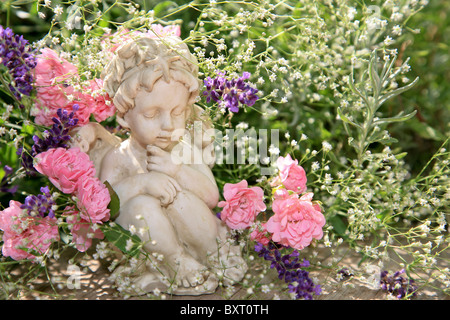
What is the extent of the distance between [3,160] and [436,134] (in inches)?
57.8

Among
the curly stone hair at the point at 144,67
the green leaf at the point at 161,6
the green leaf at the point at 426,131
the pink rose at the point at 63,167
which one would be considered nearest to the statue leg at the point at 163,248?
the pink rose at the point at 63,167

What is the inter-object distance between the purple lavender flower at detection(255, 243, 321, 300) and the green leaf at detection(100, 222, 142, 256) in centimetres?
31

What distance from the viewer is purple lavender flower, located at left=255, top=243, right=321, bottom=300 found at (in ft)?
4.21

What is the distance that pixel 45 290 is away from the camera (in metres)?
1.34

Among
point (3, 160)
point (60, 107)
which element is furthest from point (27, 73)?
point (3, 160)

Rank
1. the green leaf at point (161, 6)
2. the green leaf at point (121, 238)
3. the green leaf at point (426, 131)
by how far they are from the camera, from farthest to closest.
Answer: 1. the green leaf at point (426, 131)
2. the green leaf at point (161, 6)
3. the green leaf at point (121, 238)

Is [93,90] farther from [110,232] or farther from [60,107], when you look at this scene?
[110,232]

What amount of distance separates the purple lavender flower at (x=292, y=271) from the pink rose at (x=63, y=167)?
49cm

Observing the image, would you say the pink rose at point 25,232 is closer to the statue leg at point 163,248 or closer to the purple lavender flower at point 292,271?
the statue leg at point 163,248

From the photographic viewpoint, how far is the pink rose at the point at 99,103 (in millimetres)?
1367

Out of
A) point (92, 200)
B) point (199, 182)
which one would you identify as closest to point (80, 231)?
point (92, 200)

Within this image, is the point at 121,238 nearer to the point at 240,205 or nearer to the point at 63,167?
the point at 63,167

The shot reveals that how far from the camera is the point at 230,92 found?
4.44 ft

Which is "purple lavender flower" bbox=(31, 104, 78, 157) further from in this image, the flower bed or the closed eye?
the closed eye
